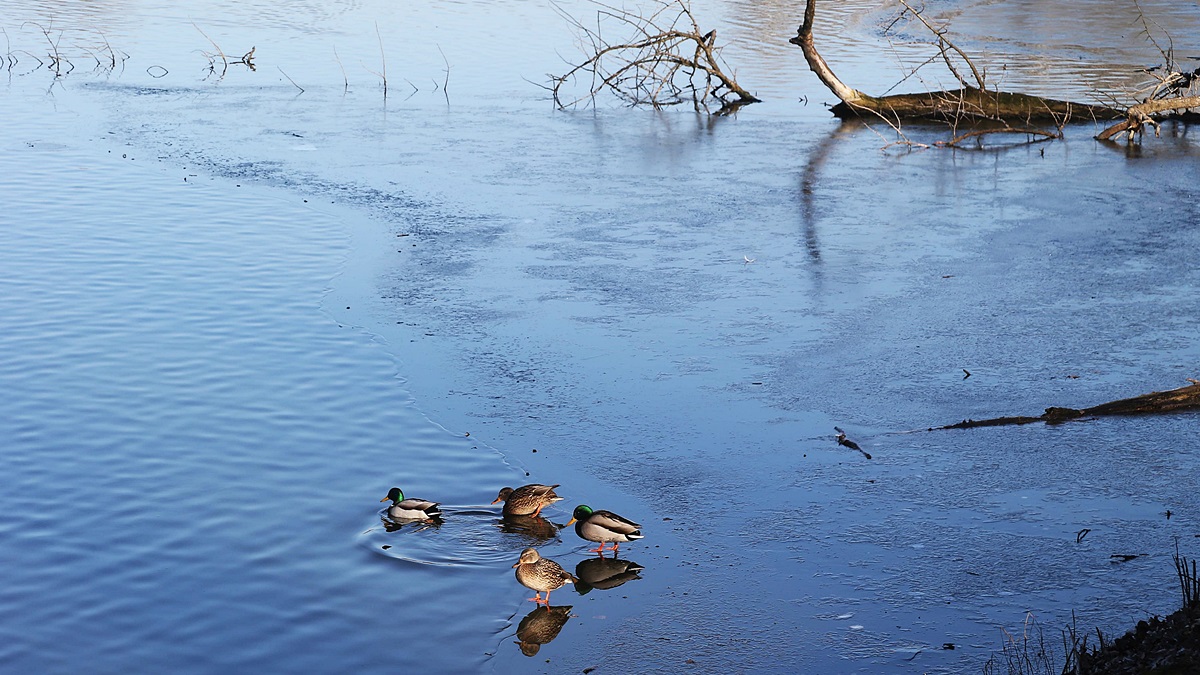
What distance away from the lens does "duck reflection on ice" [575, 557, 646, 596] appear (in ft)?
23.1

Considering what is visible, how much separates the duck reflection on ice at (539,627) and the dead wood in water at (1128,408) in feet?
11.0

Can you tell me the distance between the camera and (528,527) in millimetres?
7605

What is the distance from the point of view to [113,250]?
13656mm

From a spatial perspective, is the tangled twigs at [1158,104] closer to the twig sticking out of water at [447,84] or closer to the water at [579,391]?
the water at [579,391]

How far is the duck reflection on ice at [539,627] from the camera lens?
652 centimetres

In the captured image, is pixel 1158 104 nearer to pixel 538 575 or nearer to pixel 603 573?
pixel 603 573

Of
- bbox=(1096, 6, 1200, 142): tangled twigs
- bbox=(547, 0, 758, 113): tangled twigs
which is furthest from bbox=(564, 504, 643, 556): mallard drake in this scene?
bbox=(547, 0, 758, 113): tangled twigs

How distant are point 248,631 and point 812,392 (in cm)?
454

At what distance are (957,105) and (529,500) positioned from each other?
1515 cm

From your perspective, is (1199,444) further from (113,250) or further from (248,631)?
(113,250)

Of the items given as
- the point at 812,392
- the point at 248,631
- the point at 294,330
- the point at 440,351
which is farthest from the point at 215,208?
the point at 248,631

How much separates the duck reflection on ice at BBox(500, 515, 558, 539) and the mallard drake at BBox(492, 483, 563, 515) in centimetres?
3

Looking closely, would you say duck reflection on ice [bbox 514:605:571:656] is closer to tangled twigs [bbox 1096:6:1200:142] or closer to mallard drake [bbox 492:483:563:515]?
mallard drake [bbox 492:483:563:515]

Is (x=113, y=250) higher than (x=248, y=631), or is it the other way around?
(x=113, y=250)
